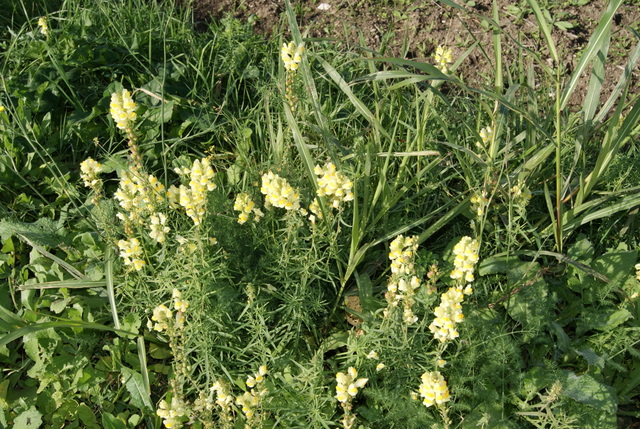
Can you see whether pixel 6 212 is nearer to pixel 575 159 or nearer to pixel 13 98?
pixel 13 98

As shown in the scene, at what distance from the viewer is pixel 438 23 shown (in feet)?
14.2

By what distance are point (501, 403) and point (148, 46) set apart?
114 inches

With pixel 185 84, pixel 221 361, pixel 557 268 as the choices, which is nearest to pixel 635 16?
pixel 557 268

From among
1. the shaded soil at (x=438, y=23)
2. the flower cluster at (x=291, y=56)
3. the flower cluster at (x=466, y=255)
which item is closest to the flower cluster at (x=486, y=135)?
the flower cluster at (x=466, y=255)

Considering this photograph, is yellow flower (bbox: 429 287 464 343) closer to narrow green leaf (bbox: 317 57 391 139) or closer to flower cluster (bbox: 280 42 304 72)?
narrow green leaf (bbox: 317 57 391 139)

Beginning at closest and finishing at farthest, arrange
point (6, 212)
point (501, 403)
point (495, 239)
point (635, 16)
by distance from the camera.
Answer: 1. point (501, 403)
2. point (495, 239)
3. point (6, 212)
4. point (635, 16)

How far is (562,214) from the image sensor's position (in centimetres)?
295

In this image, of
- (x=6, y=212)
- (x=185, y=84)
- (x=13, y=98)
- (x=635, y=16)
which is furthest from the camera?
(x=635, y=16)

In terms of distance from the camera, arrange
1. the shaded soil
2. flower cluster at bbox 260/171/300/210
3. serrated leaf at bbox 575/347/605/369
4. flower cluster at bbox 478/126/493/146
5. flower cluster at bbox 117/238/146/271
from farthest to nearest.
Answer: the shaded soil → flower cluster at bbox 478/126/493/146 → serrated leaf at bbox 575/347/605/369 → flower cluster at bbox 117/238/146/271 → flower cluster at bbox 260/171/300/210

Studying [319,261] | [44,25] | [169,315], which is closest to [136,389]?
[169,315]

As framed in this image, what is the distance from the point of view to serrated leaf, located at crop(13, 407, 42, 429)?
2430 millimetres

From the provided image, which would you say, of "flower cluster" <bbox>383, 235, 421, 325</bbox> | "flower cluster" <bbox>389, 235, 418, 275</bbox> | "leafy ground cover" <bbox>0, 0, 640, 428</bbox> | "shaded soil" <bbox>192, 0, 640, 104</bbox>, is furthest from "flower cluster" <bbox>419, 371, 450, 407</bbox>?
"shaded soil" <bbox>192, 0, 640, 104</bbox>

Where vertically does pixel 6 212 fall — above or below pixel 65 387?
above

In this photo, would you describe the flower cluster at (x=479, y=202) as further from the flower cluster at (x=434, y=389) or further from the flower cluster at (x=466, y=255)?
the flower cluster at (x=434, y=389)
